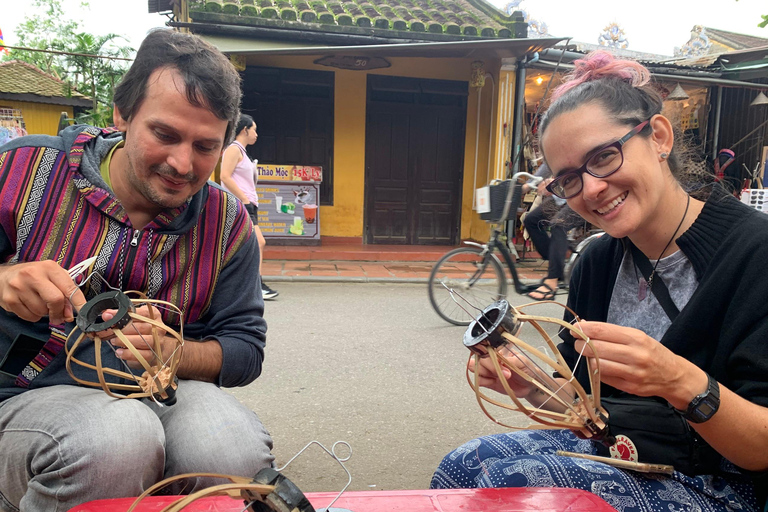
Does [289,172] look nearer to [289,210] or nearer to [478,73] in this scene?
[289,210]

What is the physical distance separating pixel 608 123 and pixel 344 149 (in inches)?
303

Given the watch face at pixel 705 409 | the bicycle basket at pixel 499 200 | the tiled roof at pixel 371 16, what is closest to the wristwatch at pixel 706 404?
the watch face at pixel 705 409

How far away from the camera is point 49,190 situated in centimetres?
144

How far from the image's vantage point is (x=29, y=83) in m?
13.4

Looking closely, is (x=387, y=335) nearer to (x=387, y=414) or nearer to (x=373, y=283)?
(x=387, y=414)

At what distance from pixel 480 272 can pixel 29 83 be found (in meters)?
13.7

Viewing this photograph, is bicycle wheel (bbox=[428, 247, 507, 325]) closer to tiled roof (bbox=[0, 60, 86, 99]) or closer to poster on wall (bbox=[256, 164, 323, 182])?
poster on wall (bbox=[256, 164, 323, 182])

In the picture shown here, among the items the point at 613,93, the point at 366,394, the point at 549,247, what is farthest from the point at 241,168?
the point at 613,93

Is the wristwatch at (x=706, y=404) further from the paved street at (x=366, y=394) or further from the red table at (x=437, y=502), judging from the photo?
the paved street at (x=366, y=394)

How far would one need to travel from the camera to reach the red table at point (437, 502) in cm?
101

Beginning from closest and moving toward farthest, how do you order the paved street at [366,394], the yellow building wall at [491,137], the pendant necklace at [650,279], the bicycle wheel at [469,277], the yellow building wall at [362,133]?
the pendant necklace at [650,279], the paved street at [366,394], the bicycle wheel at [469,277], the yellow building wall at [491,137], the yellow building wall at [362,133]

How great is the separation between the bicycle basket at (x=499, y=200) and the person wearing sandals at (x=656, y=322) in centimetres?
329

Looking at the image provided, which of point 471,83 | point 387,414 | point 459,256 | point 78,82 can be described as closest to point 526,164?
point 471,83

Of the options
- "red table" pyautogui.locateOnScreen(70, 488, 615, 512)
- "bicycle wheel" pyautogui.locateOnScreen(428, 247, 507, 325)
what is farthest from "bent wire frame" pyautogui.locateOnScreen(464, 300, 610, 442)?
"bicycle wheel" pyautogui.locateOnScreen(428, 247, 507, 325)
